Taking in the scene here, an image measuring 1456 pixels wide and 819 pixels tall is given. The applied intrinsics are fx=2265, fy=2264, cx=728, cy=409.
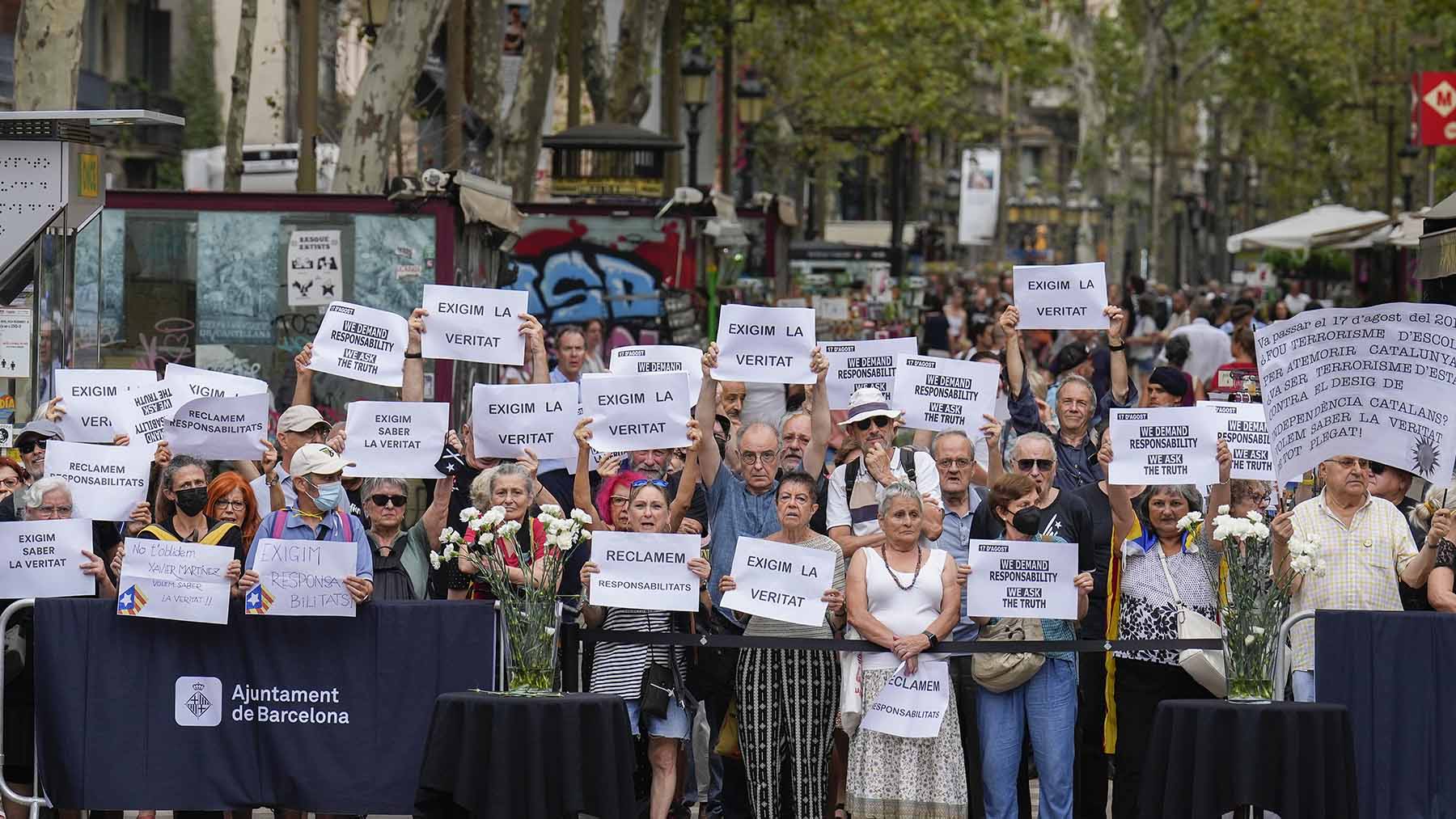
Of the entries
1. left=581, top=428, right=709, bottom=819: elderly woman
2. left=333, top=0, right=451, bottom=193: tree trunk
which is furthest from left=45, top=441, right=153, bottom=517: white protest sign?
left=333, top=0, right=451, bottom=193: tree trunk

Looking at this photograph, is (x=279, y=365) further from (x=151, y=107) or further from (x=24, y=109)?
(x=151, y=107)

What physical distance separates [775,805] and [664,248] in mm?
14848

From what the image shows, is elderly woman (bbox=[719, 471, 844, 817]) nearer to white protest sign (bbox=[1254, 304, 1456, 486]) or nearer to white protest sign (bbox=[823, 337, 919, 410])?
white protest sign (bbox=[1254, 304, 1456, 486])

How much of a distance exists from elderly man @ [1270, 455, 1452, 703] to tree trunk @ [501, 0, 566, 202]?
14318mm

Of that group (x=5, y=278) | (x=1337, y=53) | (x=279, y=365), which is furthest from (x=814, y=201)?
(x=5, y=278)

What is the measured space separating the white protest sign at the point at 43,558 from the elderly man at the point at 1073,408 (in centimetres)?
435

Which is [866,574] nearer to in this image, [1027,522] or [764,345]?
[1027,522]

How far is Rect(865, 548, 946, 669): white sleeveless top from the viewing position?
8.97m

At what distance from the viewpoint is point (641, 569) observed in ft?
29.1

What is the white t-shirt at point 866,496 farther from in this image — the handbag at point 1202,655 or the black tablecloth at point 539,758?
the black tablecloth at point 539,758

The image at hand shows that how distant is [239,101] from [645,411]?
12.5m

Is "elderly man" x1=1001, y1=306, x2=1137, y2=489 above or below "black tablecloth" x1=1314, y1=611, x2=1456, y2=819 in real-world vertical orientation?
above

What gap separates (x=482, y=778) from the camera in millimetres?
8344

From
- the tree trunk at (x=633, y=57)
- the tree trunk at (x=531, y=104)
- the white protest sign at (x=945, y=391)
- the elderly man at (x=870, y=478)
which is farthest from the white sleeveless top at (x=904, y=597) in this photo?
the tree trunk at (x=633, y=57)
